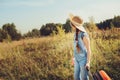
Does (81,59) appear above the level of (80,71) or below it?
above

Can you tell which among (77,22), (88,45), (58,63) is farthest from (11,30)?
(88,45)

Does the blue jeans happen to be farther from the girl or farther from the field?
the field

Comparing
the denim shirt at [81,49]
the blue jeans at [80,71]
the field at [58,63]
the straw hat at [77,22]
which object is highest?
the straw hat at [77,22]

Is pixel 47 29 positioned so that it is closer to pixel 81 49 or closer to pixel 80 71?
pixel 80 71

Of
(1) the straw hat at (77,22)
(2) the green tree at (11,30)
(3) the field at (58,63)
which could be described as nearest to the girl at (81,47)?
(1) the straw hat at (77,22)

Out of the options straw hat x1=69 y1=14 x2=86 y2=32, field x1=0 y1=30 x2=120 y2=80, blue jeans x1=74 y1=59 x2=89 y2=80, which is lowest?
field x1=0 y1=30 x2=120 y2=80

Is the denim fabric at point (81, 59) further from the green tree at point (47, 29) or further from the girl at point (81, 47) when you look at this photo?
the green tree at point (47, 29)

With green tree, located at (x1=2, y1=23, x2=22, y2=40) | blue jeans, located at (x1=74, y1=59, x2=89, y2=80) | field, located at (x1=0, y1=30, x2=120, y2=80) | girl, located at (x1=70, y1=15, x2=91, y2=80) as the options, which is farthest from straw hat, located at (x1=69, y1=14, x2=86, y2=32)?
green tree, located at (x1=2, y1=23, x2=22, y2=40)

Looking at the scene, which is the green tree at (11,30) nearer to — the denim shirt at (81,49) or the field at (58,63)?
the field at (58,63)

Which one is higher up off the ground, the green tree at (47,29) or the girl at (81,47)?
the girl at (81,47)

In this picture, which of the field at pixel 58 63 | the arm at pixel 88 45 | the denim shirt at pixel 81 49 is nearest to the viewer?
the arm at pixel 88 45

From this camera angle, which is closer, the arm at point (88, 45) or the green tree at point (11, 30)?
the arm at point (88, 45)

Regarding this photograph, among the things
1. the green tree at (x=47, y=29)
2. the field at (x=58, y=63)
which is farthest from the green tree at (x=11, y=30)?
the field at (x=58, y=63)

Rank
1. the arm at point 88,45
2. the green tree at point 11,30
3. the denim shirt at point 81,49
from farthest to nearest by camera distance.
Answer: the green tree at point 11,30, the denim shirt at point 81,49, the arm at point 88,45
